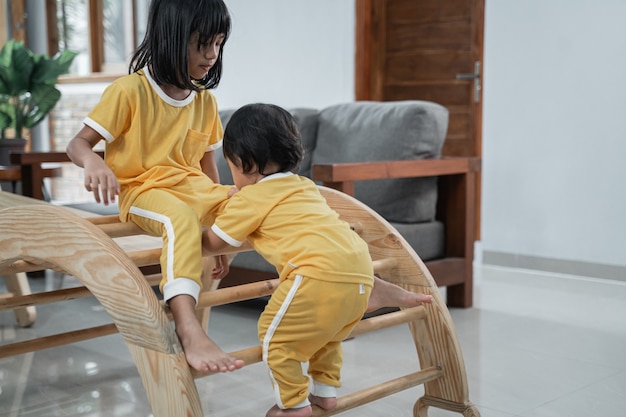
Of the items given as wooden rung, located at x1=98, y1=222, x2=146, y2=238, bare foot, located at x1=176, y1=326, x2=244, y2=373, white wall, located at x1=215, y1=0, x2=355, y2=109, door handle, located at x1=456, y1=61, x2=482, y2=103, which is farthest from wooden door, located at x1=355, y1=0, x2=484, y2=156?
bare foot, located at x1=176, y1=326, x2=244, y2=373

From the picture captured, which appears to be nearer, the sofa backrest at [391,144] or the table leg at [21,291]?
the table leg at [21,291]

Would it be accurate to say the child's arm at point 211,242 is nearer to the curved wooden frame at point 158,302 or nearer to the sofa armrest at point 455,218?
the curved wooden frame at point 158,302

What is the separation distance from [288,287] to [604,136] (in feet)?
9.16

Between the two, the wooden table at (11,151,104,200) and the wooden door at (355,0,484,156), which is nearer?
the wooden table at (11,151,104,200)

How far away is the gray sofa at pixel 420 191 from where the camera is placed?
309 cm

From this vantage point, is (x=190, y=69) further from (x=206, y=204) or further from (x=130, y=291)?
(x=130, y=291)

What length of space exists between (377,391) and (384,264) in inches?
14.1

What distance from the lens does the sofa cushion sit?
10.4 ft

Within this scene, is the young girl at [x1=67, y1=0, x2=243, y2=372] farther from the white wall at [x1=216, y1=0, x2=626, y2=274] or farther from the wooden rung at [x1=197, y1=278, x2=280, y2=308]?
the white wall at [x1=216, y1=0, x2=626, y2=274]

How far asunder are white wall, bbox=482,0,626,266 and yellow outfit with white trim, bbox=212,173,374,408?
263cm

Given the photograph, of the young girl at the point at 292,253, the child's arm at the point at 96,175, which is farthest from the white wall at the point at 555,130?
the child's arm at the point at 96,175

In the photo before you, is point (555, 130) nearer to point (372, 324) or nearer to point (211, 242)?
point (372, 324)

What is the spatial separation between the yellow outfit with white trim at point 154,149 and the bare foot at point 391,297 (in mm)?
400

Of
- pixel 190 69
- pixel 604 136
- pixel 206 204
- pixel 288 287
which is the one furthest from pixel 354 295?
pixel 604 136
